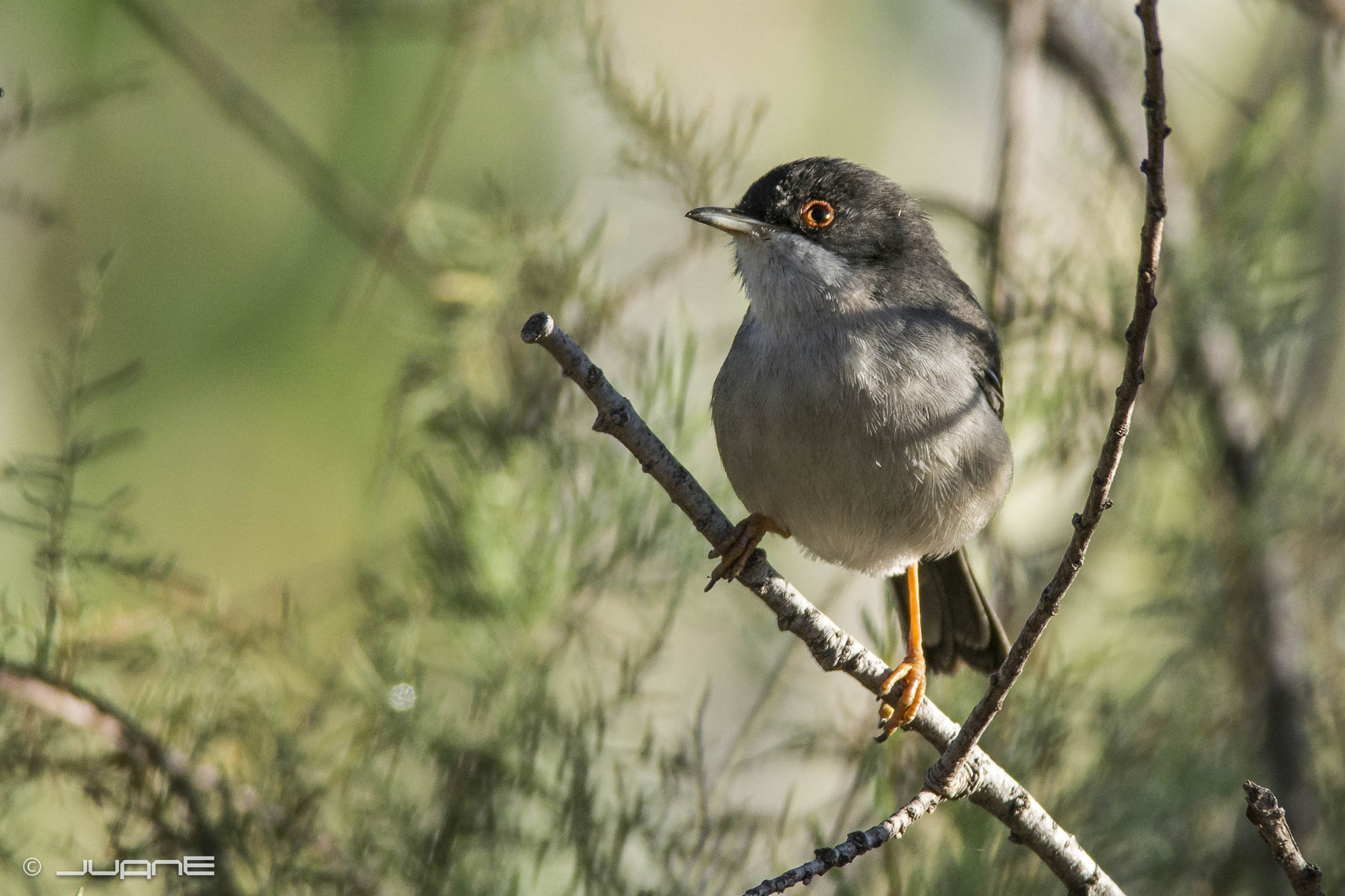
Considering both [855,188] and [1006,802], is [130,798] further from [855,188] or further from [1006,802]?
[855,188]

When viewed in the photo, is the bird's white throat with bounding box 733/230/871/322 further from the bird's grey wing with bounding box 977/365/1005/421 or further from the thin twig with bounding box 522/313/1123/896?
the thin twig with bounding box 522/313/1123/896

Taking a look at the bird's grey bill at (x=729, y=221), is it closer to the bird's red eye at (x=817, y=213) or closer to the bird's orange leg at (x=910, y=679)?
the bird's red eye at (x=817, y=213)

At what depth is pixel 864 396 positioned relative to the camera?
3125 millimetres

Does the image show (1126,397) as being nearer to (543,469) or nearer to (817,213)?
(817,213)

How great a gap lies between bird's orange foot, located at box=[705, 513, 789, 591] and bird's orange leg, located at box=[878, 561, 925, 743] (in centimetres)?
42

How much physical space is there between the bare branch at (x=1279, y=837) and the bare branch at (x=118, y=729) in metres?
2.32

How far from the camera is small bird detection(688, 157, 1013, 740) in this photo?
314 cm

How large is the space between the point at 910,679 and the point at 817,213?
4.61ft

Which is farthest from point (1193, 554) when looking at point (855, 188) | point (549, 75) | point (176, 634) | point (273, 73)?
point (273, 73)

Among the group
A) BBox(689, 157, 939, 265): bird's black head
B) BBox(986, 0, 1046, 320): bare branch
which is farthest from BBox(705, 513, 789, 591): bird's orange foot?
BBox(986, 0, 1046, 320): bare branch

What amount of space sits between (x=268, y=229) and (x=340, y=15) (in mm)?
930

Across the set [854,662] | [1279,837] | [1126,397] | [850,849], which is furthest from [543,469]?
[1279,837]

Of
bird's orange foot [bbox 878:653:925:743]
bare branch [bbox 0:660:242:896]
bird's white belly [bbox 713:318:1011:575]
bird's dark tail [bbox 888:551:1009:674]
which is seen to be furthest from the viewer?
bird's dark tail [bbox 888:551:1009:674]

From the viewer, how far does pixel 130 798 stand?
9.66ft
